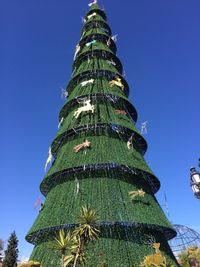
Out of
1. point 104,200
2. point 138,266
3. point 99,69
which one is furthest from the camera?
point 99,69

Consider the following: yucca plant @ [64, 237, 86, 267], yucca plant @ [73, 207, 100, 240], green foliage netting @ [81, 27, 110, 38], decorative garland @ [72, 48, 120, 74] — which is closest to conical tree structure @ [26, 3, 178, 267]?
yucca plant @ [64, 237, 86, 267]

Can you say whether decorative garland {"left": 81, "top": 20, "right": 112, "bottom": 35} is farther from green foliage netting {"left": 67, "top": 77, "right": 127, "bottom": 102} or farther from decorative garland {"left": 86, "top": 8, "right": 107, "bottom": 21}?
green foliage netting {"left": 67, "top": 77, "right": 127, "bottom": 102}

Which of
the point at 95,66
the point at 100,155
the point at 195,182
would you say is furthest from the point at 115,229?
the point at 95,66

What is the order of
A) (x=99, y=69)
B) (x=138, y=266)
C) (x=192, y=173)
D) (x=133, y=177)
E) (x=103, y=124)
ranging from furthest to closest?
(x=99, y=69)
(x=103, y=124)
(x=133, y=177)
(x=138, y=266)
(x=192, y=173)

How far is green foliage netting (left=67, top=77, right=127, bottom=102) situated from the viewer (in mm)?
31094

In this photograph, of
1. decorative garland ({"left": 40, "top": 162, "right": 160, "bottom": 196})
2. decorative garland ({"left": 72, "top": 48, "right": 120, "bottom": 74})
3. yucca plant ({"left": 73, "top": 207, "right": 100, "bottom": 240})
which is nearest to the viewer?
yucca plant ({"left": 73, "top": 207, "right": 100, "bottom": 240})

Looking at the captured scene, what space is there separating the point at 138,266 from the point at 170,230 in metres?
4.87

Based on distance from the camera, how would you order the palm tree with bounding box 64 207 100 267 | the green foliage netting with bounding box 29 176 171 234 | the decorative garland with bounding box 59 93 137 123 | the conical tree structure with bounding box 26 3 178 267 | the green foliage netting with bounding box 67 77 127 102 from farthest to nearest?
the green foliage netting with bounding box 67 77 127 102
the decorative garland with bounding box 59 93 137 123
the green foliage netting with bounding box 29 176 171 234
the conical tree structure with bounding box 26 3 178 267
the palm tree with bounding box 64 207 100 267

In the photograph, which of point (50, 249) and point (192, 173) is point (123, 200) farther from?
point (192, 173)

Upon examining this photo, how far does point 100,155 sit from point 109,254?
305 inches

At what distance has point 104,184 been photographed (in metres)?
22.7

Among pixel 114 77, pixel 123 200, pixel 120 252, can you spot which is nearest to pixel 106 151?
pixel 123 200

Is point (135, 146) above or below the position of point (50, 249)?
above

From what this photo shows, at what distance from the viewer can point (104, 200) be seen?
21.4 m
